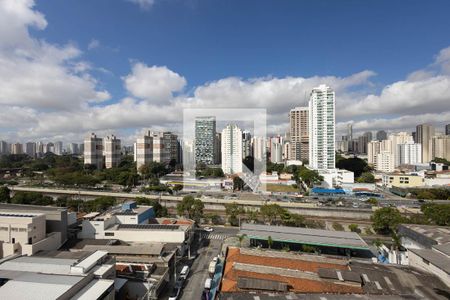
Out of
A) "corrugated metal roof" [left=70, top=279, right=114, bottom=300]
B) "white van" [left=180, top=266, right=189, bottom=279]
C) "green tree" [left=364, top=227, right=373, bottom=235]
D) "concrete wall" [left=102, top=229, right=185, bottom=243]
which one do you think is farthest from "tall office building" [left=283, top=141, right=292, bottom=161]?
"corrugated metal roof" [left=70, top=279, right=114, bottom=300]

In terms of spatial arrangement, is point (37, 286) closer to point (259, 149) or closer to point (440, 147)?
point (259, 149)

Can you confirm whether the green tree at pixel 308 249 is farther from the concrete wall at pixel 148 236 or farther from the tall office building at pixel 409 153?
the tall office building at pixel 409 153

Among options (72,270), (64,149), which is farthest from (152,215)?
(64,149)

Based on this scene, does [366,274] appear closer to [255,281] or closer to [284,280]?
[284,280]

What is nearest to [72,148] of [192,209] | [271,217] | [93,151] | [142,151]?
[93,151]

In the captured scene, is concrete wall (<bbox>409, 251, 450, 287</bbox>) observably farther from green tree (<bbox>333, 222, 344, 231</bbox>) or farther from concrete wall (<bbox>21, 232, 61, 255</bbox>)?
concrete wall (<bbox>21, 232, 61, 255</bbox>)

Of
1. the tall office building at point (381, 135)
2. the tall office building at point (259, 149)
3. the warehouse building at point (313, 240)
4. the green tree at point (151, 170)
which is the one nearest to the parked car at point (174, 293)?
the warehouse building at point (313, 240)

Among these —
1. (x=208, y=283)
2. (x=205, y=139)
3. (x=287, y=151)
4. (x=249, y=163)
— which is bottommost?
(x=208, y=283)
